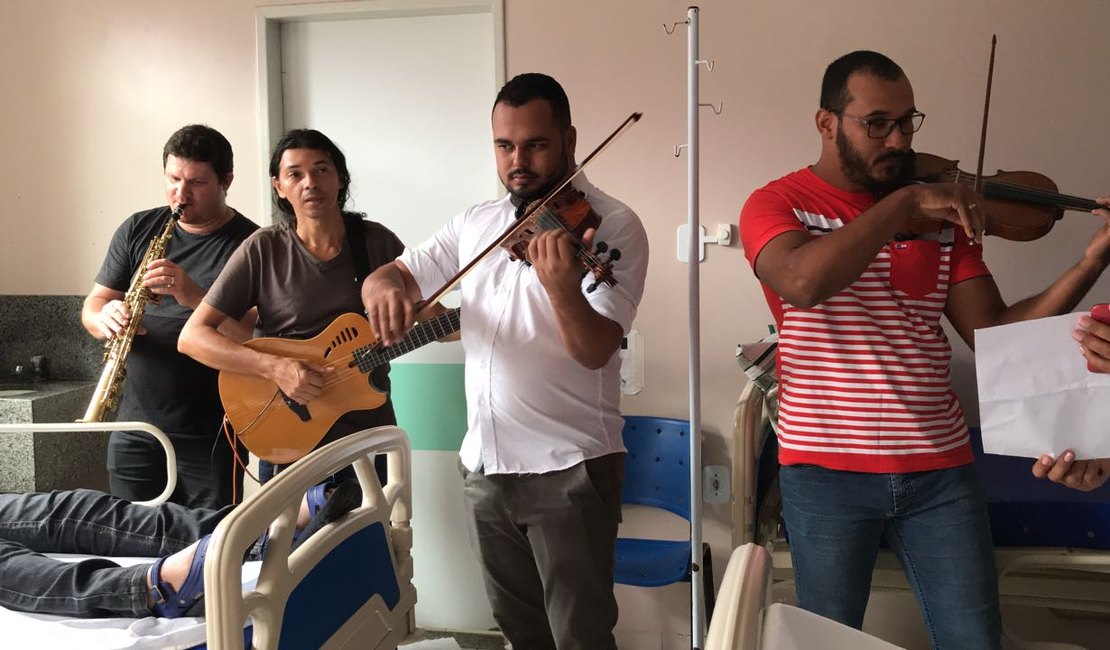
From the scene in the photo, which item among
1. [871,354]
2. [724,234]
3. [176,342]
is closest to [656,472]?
[724,234]

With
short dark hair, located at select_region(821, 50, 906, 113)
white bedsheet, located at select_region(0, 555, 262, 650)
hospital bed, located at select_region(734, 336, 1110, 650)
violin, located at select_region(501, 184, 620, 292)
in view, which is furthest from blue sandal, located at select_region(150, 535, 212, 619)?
short dark hair, located at select_region(821, 50, 906, 113)

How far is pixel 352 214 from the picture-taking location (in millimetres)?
2518

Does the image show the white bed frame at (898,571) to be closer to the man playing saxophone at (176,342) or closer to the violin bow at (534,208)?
the violin bow at (534,208)

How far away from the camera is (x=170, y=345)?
2.61m

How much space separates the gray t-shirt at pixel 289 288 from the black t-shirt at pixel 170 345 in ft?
0.88

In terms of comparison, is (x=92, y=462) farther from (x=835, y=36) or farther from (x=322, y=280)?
(x=835, y=36)

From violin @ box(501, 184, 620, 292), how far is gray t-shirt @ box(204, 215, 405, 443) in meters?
0.68

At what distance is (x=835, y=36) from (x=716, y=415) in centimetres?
125

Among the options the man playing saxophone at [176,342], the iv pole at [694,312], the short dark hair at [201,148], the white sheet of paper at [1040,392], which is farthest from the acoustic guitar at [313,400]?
the white sheet of paper at [1040,392]

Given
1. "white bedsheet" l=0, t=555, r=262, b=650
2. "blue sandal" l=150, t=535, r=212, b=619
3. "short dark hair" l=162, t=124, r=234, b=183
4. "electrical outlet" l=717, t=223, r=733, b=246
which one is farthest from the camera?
"electrical outlet" l=717, t=223, r=733, b=246

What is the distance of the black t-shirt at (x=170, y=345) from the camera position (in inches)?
101

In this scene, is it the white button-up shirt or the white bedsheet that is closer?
the white bedsheet

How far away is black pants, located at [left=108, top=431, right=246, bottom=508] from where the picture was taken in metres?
2.57

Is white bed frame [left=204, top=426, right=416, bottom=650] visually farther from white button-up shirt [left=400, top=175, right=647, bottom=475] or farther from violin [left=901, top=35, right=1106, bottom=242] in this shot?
violin [left=901, top=35, right=1106, bottom=242]
